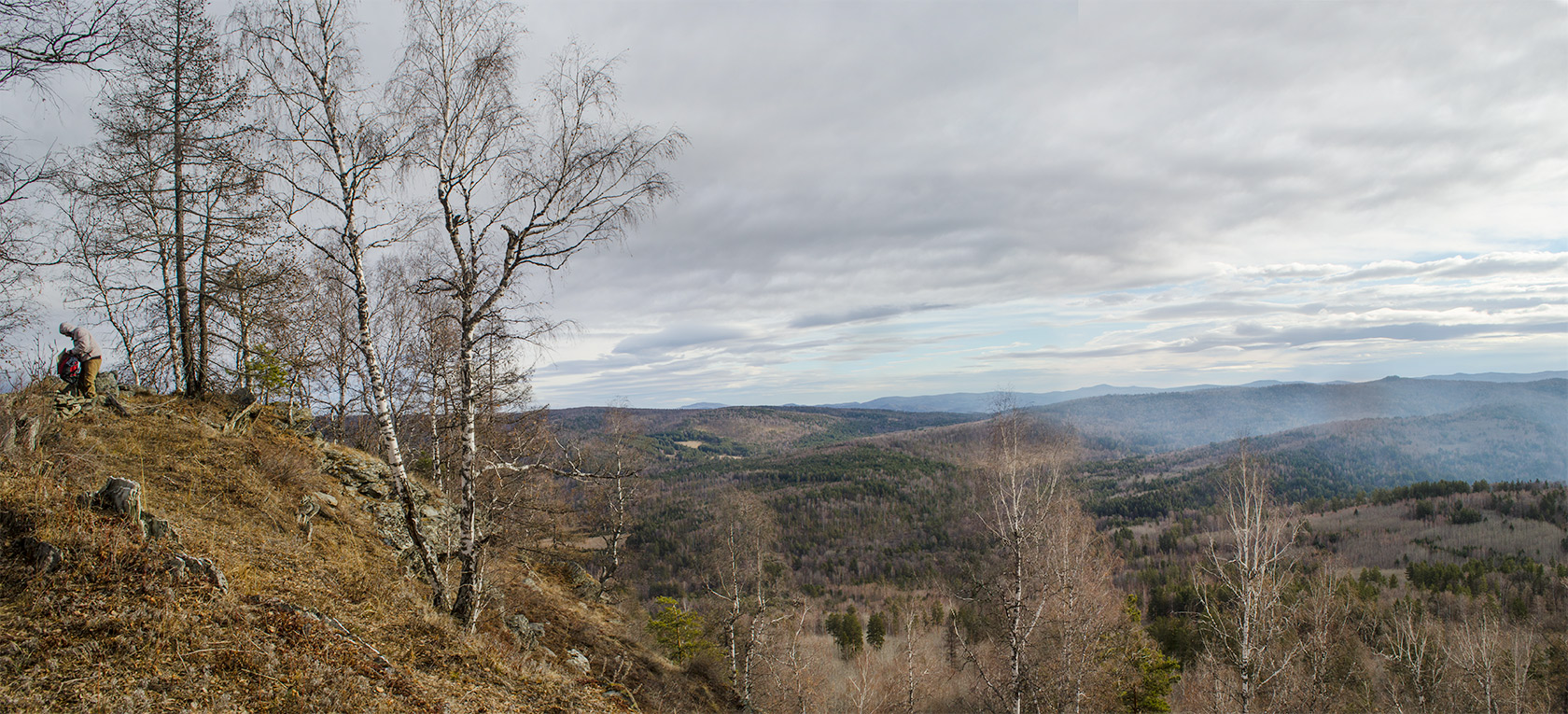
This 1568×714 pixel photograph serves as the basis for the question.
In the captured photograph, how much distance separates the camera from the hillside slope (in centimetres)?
492

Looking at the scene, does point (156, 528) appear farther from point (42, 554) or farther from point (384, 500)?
point (384, 500)

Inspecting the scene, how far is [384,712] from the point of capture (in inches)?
218

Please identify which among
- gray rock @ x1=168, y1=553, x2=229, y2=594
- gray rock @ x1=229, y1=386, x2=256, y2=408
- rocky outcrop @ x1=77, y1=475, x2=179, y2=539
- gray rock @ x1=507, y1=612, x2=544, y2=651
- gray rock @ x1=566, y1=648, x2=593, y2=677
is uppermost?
gray rock @ x1=229, y1=386, x2=256, y2=408

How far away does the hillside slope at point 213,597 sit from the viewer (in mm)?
4918

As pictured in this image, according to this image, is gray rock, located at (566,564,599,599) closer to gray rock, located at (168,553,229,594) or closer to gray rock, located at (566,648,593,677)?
gray rock, located at (566,648,593,677)

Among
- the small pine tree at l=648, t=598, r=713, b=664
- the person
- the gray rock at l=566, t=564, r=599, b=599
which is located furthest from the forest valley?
the person

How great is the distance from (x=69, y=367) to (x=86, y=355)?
0.61m

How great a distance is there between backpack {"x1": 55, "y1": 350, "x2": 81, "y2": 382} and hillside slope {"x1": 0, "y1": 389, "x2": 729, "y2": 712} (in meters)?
1.00

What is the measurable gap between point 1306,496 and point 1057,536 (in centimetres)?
16142

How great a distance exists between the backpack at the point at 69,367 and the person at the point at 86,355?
0.22 metres

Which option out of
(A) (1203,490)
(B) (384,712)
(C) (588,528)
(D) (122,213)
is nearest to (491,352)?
(D) (122,213)

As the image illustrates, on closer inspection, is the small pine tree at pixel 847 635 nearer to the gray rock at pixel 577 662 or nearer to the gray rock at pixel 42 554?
the gray rock at pixel 577 662

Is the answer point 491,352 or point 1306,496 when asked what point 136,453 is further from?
point 1306,496

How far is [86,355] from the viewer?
36.1ft
